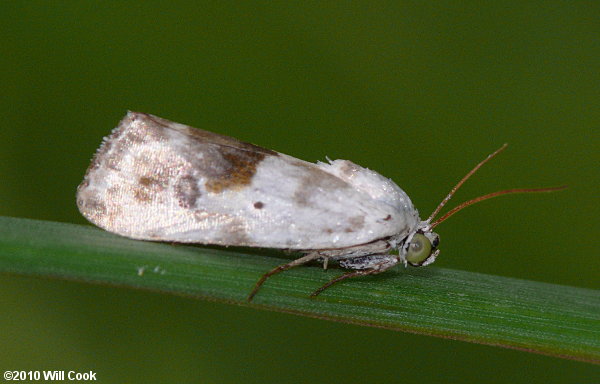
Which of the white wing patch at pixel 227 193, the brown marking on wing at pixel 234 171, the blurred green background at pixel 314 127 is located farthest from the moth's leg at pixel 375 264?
the blurred green background at pixel 314 127

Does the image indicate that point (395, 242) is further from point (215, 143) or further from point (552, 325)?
point (215, 143)

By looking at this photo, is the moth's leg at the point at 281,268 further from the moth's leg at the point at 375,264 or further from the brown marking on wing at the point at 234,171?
the brown marking on wing at the point at 234,171

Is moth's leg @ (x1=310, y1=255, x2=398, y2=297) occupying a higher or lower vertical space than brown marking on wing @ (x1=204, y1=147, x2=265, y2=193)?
lower

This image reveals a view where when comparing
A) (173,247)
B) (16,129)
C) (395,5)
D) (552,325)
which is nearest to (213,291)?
(173,247)

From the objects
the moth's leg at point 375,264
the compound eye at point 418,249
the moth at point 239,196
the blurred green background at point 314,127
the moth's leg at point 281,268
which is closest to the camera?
the moth's leg at point 281,268

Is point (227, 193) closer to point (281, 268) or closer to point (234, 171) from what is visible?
point (234, 171)

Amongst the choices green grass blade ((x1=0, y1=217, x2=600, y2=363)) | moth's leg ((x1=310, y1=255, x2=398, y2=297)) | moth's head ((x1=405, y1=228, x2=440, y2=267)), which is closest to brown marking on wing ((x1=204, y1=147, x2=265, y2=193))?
green grass blade ((x1=0, y1=217, x2=600, y2=363))

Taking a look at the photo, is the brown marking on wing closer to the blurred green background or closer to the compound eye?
the compound eye
